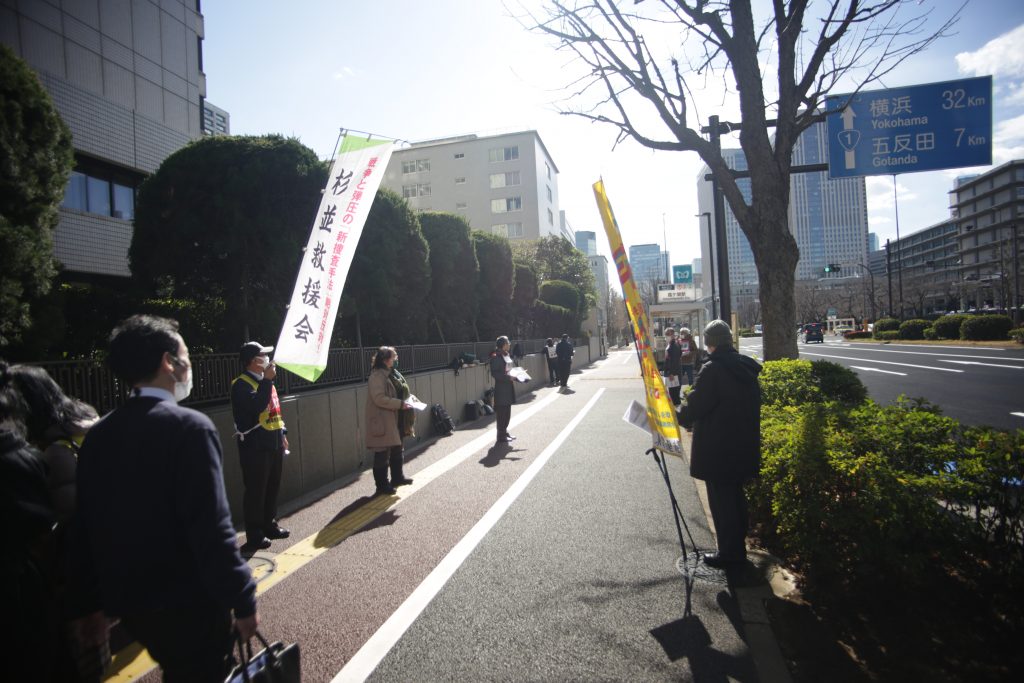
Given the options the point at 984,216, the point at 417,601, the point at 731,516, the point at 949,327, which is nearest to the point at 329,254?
the point at 417,601

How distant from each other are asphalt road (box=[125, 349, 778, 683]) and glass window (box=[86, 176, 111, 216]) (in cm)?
1370

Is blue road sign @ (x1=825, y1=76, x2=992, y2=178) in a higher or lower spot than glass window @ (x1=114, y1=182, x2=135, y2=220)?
lower

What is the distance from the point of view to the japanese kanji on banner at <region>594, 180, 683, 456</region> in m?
4.35

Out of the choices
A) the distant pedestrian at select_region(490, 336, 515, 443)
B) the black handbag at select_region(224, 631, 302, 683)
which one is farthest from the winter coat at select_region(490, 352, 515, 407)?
the black handbag at select_region(224, 631, 302, 683)

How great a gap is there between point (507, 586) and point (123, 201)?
18095 mm

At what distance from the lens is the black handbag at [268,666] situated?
195 centimetres

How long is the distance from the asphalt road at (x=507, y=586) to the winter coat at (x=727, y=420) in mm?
808

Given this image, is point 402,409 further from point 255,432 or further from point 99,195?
point 99,195

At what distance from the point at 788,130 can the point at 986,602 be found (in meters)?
6.25

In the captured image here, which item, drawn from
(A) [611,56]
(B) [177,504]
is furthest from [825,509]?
(A) [611,56]

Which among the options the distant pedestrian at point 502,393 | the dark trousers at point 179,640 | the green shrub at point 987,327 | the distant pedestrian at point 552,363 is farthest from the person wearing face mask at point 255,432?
the green shrub at point 987,327

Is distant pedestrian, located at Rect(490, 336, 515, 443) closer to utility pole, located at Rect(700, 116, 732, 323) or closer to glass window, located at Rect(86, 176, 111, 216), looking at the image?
utility pole, located at Rect(700, 116, 732, 323)

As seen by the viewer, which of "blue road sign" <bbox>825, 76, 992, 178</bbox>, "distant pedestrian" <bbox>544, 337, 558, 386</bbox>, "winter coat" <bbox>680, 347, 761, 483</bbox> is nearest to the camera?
"winter coat" <bbox>680, 347, 761, 483</bbox>

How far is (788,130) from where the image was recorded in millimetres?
7605
